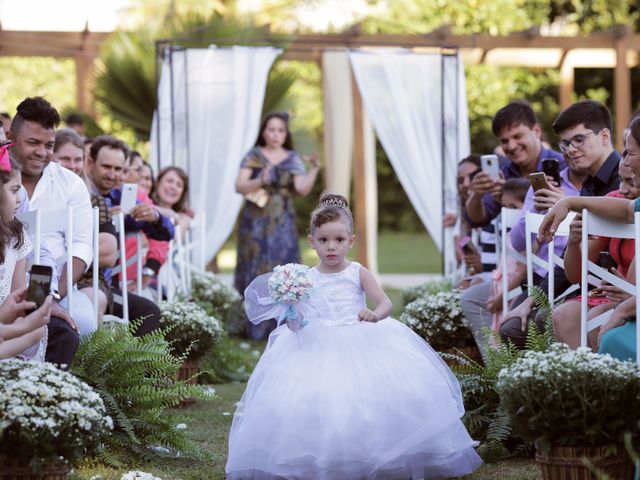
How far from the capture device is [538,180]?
538 cm

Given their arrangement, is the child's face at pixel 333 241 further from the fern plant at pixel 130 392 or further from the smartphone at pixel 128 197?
the smartphone at pixel 128 197

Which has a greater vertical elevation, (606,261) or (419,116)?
(419,116)

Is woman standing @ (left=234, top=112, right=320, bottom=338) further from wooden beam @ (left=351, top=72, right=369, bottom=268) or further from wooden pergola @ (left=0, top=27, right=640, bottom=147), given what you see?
wooden beam @ (left=351, top=72, right=369, bottom=268)

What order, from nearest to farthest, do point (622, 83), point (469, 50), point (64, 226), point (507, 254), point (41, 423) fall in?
point (41, 423) → point (64, 226) → point (507, 254) → point (469, 50) → point (622, 83)

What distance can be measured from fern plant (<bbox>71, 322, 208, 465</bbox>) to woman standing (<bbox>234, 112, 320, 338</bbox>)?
17.5ft

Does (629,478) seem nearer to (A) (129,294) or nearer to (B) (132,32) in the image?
(A) (129,294)

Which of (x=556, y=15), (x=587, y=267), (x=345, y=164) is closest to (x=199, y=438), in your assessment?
(x=587, y=267)

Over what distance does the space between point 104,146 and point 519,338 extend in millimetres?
2901

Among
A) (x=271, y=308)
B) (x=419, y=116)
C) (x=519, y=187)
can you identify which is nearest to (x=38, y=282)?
(x=271, y=308)

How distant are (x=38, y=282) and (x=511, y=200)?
3.58 meters

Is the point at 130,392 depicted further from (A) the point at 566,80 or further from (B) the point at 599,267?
(A) the point at 566,80

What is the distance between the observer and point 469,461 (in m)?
4.57

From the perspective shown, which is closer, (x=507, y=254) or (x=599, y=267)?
(x=599, y=267)

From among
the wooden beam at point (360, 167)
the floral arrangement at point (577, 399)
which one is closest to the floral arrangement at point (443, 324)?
the floral arrangement at point (577, 399)
